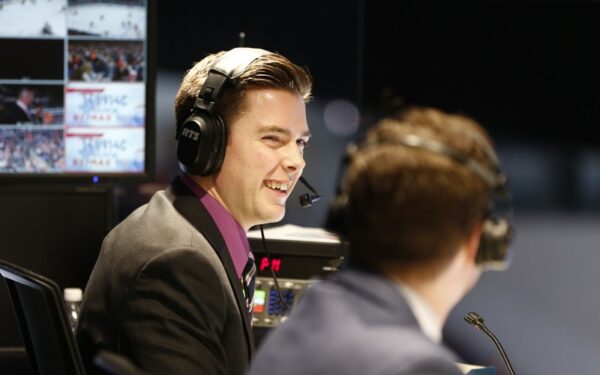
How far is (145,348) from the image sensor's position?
1699 mm

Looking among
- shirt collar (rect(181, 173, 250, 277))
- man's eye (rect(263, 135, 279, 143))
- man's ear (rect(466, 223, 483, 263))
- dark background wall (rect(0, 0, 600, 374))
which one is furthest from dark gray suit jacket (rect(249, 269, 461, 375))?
dark background wall (rect(0, 0, 600, 374))

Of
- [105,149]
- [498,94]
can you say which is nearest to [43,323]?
[105,149]

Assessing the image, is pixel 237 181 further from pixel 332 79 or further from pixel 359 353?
pixel 332 79

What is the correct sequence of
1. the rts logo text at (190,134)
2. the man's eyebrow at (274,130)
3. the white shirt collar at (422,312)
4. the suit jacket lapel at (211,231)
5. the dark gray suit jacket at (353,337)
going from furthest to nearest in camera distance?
the man's eyebrow at (274,130) → the rts logo text at (190,134) → the suit jacket lapel at (211,231) → the white shirt collar at (422,312) → the dark gray suit jacket at (353,337)

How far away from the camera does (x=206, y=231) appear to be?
6.33ft

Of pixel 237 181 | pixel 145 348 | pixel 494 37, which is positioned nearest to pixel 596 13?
pixel 494 37

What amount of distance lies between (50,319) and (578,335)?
2455mm

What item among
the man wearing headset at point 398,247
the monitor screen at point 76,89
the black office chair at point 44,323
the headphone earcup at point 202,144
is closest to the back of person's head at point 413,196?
the man wearing headset at point 398,247

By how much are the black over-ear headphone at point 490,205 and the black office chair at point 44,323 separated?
1.64 ft

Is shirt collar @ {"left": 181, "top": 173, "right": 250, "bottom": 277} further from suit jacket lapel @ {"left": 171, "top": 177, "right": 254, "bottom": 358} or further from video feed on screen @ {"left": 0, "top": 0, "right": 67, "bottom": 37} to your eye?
video feed on screen @ {"left": 0, "top": 0, "right": 67, "bottom": 37}

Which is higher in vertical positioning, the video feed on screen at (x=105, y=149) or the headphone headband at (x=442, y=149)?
the headphone headband at (x=442, y=149)

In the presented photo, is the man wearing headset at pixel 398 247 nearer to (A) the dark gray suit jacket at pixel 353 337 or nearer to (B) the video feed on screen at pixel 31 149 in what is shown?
(A) the dark gray suit jacket at pixel 353 337

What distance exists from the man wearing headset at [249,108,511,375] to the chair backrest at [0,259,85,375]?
0.57 metres

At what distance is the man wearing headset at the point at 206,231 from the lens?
1.73 m
